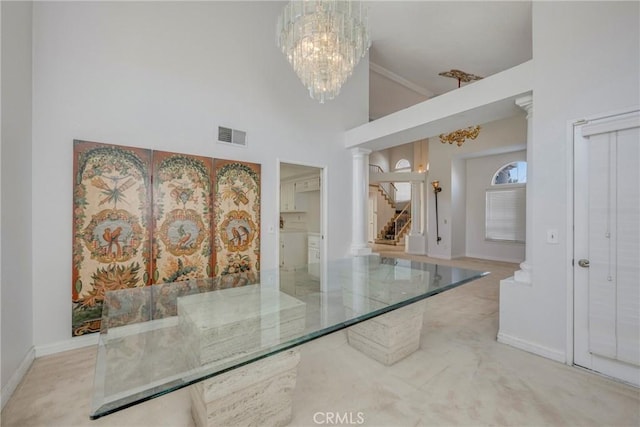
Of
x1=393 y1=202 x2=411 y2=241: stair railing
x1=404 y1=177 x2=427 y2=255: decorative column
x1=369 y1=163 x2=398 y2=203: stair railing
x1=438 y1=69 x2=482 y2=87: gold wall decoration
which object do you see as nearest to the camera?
x1=438 y1=69 x2=482 y2=87: gold wall decoration

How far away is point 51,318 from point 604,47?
5050 mm

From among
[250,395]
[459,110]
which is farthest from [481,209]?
[250,395]

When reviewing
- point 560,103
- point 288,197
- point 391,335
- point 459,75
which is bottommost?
point 391,335

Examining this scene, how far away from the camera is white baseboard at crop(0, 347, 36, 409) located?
168 centimetres

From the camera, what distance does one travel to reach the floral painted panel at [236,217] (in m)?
3.09

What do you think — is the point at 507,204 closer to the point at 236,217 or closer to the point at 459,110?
the point at 459,110

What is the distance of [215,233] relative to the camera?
3064 millimetres

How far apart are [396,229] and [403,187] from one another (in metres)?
2.51

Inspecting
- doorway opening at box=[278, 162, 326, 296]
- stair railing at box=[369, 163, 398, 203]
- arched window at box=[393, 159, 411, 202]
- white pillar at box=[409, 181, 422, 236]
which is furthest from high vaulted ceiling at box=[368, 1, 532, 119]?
stair railing at box=[369, 163, 398, 203]

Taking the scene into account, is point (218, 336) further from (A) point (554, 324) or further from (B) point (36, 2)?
(B) point (36, 2)

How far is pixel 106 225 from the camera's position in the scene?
8.16ft

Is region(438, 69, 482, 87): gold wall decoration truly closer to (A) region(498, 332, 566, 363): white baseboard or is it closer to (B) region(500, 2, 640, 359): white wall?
(B) region(500, 2, 640, 359): white wall

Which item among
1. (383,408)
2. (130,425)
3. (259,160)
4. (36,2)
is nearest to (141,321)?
(130,425)
